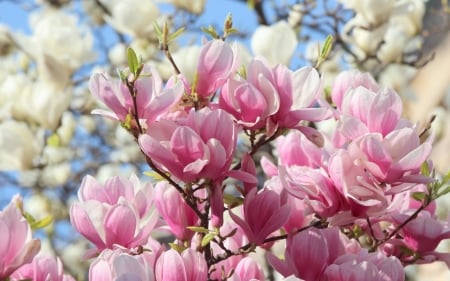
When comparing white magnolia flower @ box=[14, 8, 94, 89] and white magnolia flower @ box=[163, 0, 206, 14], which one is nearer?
white magnolia flower @ box=[14, 8, 94, 89]

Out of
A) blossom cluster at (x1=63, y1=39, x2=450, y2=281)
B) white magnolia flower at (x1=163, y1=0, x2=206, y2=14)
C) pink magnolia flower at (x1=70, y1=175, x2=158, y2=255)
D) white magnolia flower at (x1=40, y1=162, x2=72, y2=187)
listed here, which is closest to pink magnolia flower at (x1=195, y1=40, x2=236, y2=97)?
blossom cluster at (x1=63, y1=39, x2=450, y2=281)

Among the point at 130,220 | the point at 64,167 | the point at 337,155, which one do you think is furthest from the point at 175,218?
the point at 64,167

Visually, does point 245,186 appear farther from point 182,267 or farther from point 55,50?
point 55,50

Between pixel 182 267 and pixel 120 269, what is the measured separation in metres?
0.05

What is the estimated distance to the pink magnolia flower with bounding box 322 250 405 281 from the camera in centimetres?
58

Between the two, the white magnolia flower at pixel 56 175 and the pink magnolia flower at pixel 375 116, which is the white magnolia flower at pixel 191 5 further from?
the pink magnolia flower at pixel 375 116

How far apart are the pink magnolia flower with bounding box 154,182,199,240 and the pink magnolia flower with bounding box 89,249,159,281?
0.08 meters

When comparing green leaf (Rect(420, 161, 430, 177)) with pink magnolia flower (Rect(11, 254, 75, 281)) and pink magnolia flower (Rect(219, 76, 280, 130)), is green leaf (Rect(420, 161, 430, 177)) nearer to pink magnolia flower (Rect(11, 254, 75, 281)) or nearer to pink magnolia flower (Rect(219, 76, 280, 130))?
pink magnolia flower (Rect(219, 76, 280, 130))

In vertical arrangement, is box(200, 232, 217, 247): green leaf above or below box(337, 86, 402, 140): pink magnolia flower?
below

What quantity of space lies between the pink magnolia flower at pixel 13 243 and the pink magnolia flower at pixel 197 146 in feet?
0.36

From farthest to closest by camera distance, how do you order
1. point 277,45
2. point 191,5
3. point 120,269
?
point 191,5
point 277,45
point 120,269

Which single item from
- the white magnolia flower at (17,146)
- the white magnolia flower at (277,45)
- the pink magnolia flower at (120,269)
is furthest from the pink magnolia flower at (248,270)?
the white magnolia flower at (17,146)

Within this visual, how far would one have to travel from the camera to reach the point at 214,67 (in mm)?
654

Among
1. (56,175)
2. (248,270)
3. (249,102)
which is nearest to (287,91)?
(249,102)
